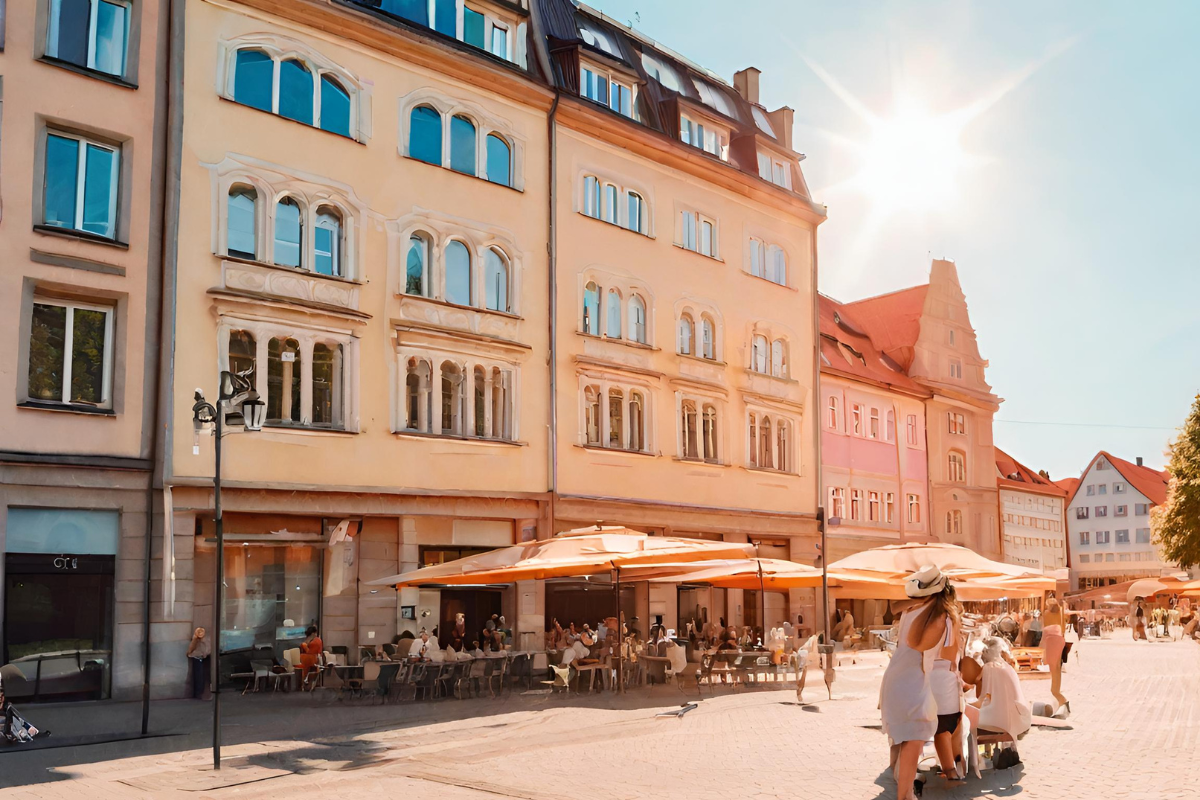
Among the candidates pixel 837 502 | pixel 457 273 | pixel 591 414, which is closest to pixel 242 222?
pixel 457 273

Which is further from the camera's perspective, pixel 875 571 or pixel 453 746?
pixel 875 571

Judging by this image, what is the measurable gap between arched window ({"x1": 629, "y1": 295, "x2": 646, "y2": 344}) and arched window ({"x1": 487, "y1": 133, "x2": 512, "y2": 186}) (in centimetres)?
543

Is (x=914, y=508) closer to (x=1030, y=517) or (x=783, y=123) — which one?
(x=783, y=123)

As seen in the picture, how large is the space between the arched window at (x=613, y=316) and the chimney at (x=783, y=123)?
12.6 metres

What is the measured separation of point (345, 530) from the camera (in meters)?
25.6

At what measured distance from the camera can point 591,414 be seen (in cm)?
3173

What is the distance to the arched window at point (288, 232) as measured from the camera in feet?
82.5

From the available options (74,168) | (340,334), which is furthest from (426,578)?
(74,168)

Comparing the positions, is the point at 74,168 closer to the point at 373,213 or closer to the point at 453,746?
the point at 373,213

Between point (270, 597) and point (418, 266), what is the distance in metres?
7.99

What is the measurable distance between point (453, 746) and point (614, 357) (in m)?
18.3

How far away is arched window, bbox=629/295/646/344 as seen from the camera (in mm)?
33500

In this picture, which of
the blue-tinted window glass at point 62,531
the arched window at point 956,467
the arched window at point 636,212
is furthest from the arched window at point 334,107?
the arched window at point 956,467

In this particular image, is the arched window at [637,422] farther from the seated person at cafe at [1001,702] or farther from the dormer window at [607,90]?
the seated person at cafe at [1001,702]
